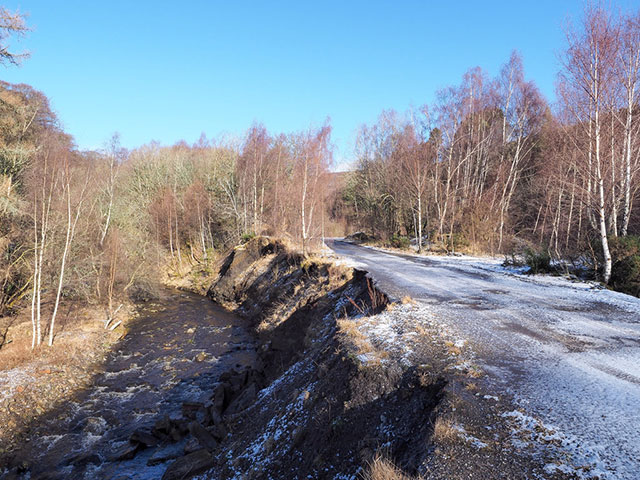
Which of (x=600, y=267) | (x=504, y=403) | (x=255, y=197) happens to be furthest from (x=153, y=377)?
(x=255, y=197)

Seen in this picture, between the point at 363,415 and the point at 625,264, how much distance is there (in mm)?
10114

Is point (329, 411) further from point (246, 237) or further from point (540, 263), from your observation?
point (246, 237)

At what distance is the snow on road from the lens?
3.46 meters

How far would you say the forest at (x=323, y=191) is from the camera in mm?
12250

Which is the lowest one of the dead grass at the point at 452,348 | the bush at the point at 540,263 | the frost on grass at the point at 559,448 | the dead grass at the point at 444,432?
the dead grass at the point at 444,432

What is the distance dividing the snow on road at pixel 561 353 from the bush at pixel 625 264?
26.0 inches

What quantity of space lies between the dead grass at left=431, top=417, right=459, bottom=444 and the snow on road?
663 mm

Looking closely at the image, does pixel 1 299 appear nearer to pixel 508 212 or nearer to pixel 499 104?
pixel 508 212

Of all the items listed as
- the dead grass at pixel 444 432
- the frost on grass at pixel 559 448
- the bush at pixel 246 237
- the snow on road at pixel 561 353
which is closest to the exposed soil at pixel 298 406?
the dead grass at pixel 444 432

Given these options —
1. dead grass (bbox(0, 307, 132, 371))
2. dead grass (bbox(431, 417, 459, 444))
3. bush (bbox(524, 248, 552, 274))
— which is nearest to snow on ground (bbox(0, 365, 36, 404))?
dead grass (bbox(0, 307, 132, 371))

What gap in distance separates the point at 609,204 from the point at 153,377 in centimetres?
1902

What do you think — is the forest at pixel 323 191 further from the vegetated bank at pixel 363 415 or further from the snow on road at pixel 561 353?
the vegetated bank at pixel 363 415

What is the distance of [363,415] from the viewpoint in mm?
4832

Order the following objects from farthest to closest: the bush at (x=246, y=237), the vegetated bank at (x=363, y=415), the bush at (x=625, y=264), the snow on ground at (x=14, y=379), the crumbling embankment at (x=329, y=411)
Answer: the bush at (x=246, y=237)
the bush at (x=625, y=264)
the snow on ground at (x=14, y=379)
the crumbling embankment at (x=329, y=411)
the vegetated bank at (x=363, y=415)
